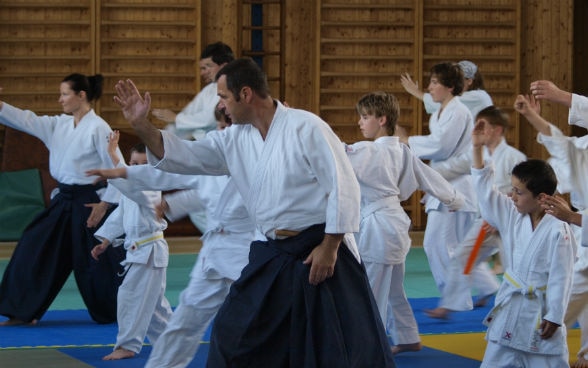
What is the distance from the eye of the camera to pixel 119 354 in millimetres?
5328

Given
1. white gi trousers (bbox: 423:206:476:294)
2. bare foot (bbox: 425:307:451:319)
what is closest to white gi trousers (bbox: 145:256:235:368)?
bare foot (bbox: 425:307:451:319)

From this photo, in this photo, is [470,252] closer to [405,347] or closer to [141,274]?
[405,347]

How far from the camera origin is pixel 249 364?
353 cm

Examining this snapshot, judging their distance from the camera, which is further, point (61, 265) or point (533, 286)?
point (61, 265)

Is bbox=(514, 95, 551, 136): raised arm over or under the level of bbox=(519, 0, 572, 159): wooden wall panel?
under

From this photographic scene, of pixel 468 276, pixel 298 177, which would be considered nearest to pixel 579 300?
pixel 468 276

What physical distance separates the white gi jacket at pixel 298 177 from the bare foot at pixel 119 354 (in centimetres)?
186

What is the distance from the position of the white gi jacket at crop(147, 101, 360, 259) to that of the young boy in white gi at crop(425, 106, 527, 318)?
9.86ft

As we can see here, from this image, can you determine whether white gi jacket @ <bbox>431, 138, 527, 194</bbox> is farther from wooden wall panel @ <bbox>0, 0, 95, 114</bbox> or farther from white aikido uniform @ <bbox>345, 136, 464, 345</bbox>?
wooden wall panel @ <bbox>0, 0, 95, 114</bbox>

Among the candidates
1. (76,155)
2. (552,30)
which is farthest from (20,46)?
(552,30)

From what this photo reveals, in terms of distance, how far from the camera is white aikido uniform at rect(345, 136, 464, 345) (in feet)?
17.6

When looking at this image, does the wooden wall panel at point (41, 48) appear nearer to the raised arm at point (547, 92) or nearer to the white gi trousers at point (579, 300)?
the white gi trousers at point (579, 300)

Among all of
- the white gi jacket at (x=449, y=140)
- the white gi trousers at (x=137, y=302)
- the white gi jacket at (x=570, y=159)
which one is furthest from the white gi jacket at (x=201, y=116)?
the white gi jacket at (x=570, y=159)

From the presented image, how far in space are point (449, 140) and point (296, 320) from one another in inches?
148
